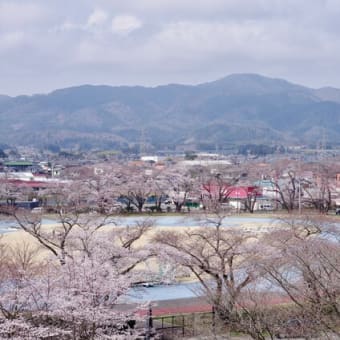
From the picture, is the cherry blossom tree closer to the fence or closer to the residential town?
the fence

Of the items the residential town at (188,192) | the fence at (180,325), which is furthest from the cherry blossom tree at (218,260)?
the residential town at (188,192)

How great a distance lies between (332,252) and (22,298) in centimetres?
527

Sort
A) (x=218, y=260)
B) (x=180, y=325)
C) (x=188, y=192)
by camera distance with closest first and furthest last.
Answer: (x=180, y=325)
(x=218, y=260)
(x=188, y=192)

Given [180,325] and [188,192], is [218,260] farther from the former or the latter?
[188,192]

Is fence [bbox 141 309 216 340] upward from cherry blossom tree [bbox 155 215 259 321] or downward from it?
downward

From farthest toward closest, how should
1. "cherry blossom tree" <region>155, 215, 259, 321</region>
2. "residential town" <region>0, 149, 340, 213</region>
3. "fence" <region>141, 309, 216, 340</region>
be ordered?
"residential town" <region>0, 149, 340, 213</region> → "cherry blossom tree" <region>155, 215, 259, 321</region> → "fence" <region>141, 309, 216, 340</region>

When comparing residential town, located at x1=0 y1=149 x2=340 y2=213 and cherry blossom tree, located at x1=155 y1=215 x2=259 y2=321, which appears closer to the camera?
cherry blossom tree, located at x1=155 y1=215 x2=259 y2=321

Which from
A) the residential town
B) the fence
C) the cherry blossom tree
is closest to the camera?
the fence

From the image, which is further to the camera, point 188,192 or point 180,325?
point 188,192

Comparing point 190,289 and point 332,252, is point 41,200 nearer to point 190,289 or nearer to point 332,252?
point 190,289

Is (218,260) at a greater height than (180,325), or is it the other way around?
(218,260)

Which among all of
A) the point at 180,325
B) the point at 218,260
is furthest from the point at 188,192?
the point at 180,325

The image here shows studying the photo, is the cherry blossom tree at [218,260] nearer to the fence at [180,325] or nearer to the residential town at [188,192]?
the fence at [180,325]

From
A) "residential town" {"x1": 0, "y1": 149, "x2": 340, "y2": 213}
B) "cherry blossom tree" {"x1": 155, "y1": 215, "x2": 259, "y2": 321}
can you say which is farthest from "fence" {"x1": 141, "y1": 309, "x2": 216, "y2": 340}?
"residential town" {"x1": 0, "y1": 149, "x2": 340, "y2": 213}
